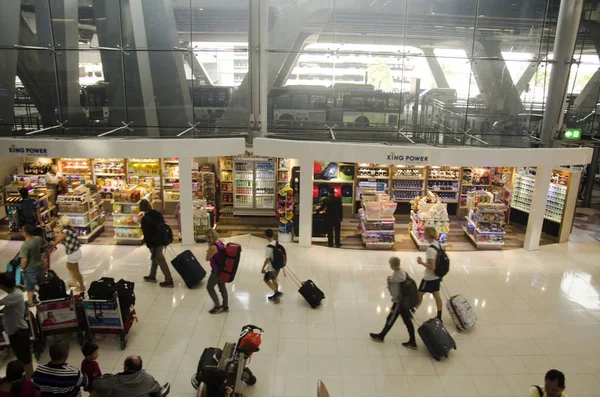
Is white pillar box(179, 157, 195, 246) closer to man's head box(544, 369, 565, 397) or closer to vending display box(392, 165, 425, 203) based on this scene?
vending display box(392, 165, 425, 203)

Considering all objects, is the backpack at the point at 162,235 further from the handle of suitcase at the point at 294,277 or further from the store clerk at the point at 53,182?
the store clerk at the point at 53,182

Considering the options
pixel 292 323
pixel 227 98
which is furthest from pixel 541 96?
pixel 292 323

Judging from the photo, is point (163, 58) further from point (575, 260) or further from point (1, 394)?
point (575, 260)

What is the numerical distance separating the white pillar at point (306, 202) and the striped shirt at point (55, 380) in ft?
21.8

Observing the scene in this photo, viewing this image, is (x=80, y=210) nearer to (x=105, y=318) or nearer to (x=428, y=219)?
(x=105, y=318)

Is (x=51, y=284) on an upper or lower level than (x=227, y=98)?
lower

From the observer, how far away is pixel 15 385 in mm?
3969

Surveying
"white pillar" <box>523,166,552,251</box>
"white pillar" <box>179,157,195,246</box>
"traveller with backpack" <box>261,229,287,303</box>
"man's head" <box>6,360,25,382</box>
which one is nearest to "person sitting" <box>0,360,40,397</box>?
"man's head" <box>6,360,25,382</box>

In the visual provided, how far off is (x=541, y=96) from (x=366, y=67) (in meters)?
4.72

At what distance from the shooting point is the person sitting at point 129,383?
434 centimetres

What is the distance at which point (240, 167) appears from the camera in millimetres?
13211

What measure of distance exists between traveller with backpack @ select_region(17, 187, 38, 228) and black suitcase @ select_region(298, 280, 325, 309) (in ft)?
21.7

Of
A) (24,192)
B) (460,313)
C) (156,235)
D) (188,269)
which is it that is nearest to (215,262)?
(188,269)

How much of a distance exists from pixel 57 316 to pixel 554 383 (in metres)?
5.99
